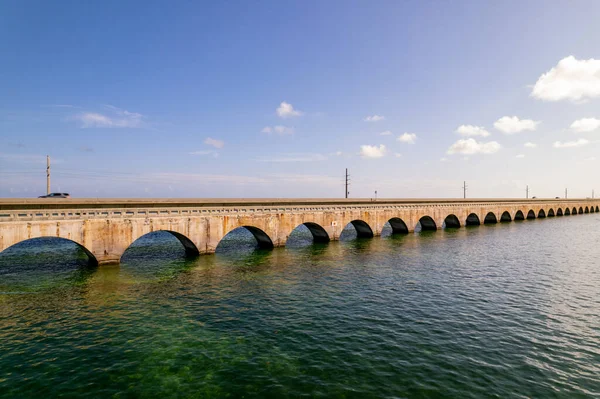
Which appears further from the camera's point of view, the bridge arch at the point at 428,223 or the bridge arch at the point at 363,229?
the bridge arch at the point at 428,223

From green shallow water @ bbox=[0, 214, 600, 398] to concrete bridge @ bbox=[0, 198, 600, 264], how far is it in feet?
11.5

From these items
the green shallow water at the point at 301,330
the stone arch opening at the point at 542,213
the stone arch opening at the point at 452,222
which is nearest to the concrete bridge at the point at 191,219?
the green shallow water at the point at 301,330

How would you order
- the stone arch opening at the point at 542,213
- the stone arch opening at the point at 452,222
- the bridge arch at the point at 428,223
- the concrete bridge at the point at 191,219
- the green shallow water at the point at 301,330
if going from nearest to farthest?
1. the green shallow water at the point at 301,330
2. the concrete bridge at the point at 191,219
3. the bridge arch at the point at 428,223
4. the stone arch opening at the point at 452,222
5. the stone arch opening at the point at 542,213

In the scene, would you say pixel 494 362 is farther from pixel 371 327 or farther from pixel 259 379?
pixel 259 379

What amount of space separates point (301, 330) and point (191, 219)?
68.2 ft

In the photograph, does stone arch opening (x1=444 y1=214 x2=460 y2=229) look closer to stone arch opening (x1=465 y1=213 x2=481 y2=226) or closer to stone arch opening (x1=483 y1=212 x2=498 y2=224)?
stone arch opening (x1=465 y1=213 x2=481 y2=226)

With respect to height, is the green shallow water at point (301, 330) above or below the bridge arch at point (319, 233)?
below

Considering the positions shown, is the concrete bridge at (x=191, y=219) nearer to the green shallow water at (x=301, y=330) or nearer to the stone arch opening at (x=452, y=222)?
the green shallow water at (x=301, y=330)

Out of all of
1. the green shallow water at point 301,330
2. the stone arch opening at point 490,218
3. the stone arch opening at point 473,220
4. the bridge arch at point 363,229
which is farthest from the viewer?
the stone arch opening at point 490,218

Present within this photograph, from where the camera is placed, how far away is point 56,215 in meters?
25.5

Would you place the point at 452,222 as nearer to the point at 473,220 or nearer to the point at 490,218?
the point at 473,220

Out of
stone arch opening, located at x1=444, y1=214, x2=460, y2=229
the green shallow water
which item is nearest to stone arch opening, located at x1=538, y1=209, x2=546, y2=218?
stone arch opening, located at x1=444, y1=214, x2=460, y2=229

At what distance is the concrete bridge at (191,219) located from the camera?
24938 mm

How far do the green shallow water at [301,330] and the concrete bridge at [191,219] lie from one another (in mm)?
3490
